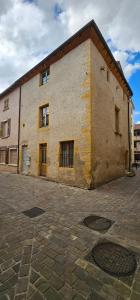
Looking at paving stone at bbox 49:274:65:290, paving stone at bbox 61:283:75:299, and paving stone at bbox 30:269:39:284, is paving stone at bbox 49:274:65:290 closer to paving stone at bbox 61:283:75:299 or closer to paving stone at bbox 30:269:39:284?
paving stone at bbox 61:283:75:299

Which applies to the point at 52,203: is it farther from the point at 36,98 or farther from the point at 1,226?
the point at 36,98

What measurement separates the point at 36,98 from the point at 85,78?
466 centimetres

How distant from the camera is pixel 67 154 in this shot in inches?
335

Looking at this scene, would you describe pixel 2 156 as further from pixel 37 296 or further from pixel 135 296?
pixel 135 296

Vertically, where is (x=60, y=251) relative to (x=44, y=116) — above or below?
below

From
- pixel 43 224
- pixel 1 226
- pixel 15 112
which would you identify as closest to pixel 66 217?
pixel 43 224

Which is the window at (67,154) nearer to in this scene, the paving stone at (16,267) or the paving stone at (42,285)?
the paving stone at (16,267)

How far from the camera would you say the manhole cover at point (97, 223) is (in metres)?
3.40

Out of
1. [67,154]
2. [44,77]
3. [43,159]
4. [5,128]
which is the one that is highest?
[44,77]

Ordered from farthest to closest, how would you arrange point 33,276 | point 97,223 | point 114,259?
point 97,223, point 114,259, point 33,276

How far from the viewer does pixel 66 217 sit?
12.8 feet

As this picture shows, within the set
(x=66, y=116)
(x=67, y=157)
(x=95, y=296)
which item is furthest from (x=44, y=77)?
(x=95, y=296)

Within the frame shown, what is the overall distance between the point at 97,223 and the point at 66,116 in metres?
6.33

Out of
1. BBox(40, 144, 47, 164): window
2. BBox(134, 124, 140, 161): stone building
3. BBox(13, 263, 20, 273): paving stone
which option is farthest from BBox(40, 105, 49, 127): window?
BBox(134, 124, 140, 161): stone building
